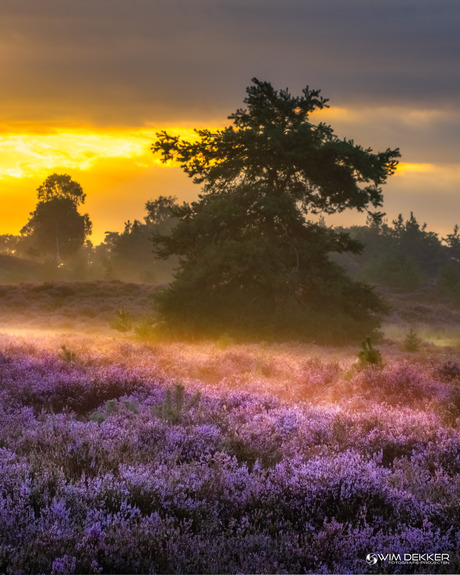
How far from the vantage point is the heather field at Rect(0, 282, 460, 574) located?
4.00m

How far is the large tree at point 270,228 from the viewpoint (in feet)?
78.8

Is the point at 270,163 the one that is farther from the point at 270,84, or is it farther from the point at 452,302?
the point at 452,302

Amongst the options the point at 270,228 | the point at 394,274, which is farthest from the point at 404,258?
the point at 270,228

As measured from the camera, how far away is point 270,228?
85.7 ft

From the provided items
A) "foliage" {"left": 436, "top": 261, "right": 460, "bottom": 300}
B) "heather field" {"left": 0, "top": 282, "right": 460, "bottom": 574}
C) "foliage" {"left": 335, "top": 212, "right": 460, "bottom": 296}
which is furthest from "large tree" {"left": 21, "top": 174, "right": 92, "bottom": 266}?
"heather field" {"left": 0, "top": 282, "right": 460, "bottom": 574}

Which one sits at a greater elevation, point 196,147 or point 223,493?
point 196,147

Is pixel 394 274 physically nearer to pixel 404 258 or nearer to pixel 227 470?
pixel 404 258

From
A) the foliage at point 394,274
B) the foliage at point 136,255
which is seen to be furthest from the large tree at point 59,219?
the foliage at point 394,274

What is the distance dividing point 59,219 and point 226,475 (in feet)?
310

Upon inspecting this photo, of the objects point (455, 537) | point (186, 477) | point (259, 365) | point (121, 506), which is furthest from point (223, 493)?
point (259, 365)

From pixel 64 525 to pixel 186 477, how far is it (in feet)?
4.04

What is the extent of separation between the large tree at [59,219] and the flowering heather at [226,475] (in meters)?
88.1

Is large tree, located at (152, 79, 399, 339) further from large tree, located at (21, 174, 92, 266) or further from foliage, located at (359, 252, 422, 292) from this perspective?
large tree, located at (21, 174, 92, 266)

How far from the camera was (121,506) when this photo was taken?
14.8 ft
